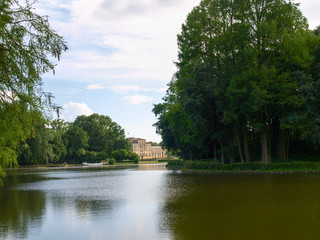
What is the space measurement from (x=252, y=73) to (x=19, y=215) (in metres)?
23.8

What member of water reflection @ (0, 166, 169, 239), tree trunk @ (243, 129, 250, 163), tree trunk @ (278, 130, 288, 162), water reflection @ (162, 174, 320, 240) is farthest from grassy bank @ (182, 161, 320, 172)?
water reflection @ (0, 166, 169, 239)

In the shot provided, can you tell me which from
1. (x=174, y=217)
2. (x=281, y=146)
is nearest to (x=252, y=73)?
(x=281, y=146)

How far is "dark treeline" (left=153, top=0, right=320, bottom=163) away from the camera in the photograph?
31031mm

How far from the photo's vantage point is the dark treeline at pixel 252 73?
102 feet

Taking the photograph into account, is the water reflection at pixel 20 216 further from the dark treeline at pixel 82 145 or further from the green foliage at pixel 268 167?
the dark treeline at pixel 82 145

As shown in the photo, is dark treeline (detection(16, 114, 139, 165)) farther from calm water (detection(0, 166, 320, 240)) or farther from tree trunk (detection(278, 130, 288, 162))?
calm water (detection(0, 166, 320, 240))

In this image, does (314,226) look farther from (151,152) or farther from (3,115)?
(151,152)

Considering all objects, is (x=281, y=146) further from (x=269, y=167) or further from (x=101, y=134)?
(x=101, y=134)

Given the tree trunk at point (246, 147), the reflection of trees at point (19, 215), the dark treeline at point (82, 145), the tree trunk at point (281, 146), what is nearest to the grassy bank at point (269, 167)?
the tree trunk at point (246, 147)

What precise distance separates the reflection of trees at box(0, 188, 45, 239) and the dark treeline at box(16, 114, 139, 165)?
5459 centimetres

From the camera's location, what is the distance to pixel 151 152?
17625cm

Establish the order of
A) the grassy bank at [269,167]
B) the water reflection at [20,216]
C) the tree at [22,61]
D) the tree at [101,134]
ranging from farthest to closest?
1. the tree at [101,134]
2. the grassy bank at [269,167]
3. the water reflection at [20,216]
4. the tree at [22,61]

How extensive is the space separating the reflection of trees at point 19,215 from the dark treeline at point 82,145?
5459 centimetres

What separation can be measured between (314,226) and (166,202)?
756cm
